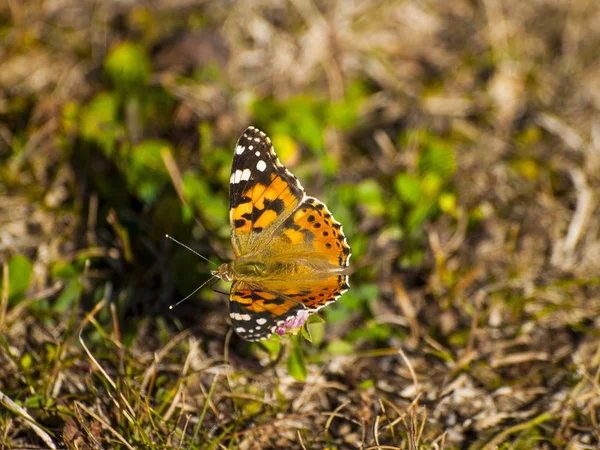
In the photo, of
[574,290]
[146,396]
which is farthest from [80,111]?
[574,290]

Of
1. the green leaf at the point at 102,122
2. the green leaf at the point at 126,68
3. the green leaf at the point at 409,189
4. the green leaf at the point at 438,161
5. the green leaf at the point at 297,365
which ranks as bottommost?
the green leaf at the point at 297,365

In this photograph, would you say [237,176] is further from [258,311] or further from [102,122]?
[102,122]

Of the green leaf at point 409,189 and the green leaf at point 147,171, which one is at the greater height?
the green leaf at point 147,171

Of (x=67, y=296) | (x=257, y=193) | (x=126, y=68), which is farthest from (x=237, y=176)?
(x=126, y=68)

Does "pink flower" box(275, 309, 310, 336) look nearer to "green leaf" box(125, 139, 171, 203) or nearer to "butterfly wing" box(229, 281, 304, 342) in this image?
"butterfly wing" box(229, 281, 304, 342)

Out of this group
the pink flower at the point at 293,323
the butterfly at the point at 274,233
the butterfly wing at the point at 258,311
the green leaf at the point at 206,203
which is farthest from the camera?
the green leaf at the point at 206,203

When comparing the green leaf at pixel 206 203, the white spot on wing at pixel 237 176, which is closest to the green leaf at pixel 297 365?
the white spot on wing at pixel 237 176

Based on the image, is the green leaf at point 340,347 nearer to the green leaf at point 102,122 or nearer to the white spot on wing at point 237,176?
the white spot on wing at point 237,176
